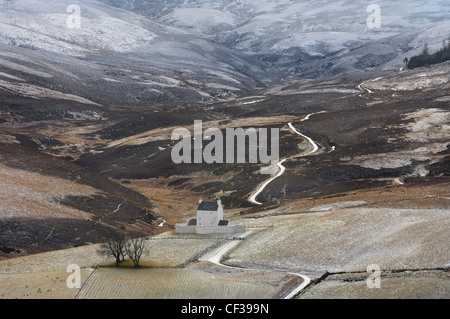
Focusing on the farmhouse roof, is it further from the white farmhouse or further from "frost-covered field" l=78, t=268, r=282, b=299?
"frost-covered field" l=78, t=268, r=282, b=299

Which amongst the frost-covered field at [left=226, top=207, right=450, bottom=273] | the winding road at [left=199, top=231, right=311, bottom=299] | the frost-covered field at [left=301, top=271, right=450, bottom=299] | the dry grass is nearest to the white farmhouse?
the winding road at [left=199, top=231, right=311, bottom=299]

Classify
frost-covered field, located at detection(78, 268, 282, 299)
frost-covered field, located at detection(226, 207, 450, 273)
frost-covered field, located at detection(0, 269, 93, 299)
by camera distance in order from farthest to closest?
frost-covered field, located at detection(226, 207, 450, 273)
frost-covered field, located at detection(0, 269, 93, 299)
frost-covered field, located at detection(78, 268, 282, 299)

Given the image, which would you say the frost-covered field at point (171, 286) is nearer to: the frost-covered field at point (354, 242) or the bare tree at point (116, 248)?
the bare tree at point (116, 248)

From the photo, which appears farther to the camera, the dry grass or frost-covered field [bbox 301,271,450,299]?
the dry grass

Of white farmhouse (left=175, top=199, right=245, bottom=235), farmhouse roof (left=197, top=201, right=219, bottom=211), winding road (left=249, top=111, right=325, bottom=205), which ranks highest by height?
winding road (left=249, top=111, right=325, bottom=205)

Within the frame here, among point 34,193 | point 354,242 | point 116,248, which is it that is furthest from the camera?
point 34,193

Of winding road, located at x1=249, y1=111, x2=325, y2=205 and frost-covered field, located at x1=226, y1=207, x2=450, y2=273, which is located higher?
winding road, located at x1=249, y1=111, x2=325, y2=205

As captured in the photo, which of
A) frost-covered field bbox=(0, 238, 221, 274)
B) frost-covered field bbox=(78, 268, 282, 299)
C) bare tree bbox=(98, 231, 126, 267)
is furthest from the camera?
bare tree bbox=(98, 231, 126, 267)

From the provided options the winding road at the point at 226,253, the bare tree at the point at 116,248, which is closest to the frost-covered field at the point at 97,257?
the bare tree at the point at 116,248

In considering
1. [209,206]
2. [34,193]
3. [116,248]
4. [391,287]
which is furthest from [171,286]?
[34,193]

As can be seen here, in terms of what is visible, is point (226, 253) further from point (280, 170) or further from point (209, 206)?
point (280, 170)
